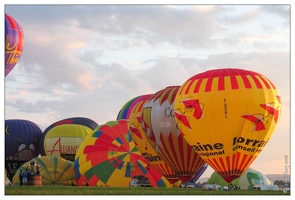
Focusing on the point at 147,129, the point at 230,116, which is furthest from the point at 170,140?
the point at 230,116

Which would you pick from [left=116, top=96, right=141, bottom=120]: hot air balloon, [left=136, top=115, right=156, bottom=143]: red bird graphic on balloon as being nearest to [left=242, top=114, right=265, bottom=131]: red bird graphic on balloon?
[left=136, top=115, right=156, bottom=143]: red bird graphic on balloon

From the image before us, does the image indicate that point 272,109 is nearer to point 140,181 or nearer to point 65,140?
point 140,181

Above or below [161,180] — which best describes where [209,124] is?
above

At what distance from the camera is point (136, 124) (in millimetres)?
35344

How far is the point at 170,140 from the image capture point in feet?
109

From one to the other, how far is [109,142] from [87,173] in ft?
6.19

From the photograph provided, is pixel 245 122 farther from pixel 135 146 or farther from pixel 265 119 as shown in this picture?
pixel 135 146

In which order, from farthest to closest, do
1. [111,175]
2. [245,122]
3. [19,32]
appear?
[19,32]
[111,175]
[245,122]

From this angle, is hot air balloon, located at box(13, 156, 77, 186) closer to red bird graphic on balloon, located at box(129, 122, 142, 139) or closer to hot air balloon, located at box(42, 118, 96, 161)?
red bird graphic on balloon, located at box(129, 122, 142, 139)

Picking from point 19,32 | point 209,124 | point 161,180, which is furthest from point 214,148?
point 19,32

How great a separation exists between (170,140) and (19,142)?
46.6 feet

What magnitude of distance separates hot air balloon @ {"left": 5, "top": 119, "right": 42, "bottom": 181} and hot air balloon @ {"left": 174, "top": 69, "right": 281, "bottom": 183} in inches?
653

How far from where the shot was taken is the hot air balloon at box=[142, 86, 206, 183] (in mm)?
33062

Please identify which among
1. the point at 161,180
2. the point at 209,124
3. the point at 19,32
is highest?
the point at 19,32
